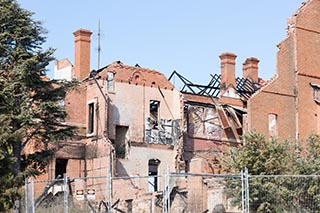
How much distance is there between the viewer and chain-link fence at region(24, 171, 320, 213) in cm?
2869

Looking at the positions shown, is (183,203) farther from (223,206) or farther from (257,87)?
(257,87)

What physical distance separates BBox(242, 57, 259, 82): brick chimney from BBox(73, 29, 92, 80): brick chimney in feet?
44.7

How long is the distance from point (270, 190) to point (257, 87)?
24.7 m

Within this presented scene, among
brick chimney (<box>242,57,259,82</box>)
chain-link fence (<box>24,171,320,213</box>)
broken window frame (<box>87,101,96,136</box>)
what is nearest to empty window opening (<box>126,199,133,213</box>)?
chain-link fence (<box>24,171,320,213</box>)

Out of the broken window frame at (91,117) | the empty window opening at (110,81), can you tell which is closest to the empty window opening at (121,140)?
the broken window frame at (91,117)

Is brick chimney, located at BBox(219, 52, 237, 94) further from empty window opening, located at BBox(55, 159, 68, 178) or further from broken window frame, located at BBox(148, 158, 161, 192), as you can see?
empty window opening, located at BBox(55, 159, 68, 178)

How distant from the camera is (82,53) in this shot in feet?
158

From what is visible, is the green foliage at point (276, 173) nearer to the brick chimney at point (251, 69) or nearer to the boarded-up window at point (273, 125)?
the boarded-up window at point (273, 125)

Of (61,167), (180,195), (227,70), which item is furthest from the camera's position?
(227,70)

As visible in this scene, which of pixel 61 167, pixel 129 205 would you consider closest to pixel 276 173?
pixel 129 205

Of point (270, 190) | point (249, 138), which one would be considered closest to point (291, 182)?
point (270, 190)

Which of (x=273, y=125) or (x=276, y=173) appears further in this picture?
(x=273, y=125)

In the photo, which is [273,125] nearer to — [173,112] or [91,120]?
[173,112]

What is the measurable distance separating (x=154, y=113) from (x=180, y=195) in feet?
31.2
